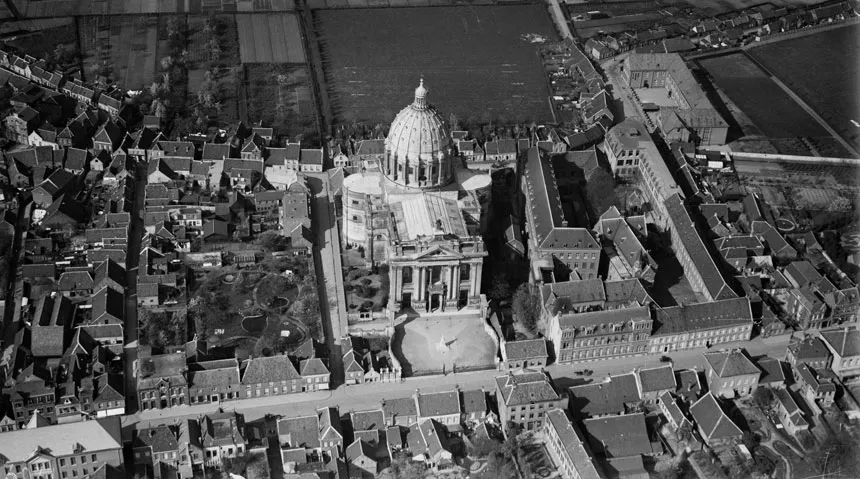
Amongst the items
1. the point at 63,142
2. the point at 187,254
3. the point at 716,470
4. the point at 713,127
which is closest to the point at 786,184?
the point at 713,127

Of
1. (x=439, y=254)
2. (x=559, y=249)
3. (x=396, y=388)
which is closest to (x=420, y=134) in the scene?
(x=439, y=254)

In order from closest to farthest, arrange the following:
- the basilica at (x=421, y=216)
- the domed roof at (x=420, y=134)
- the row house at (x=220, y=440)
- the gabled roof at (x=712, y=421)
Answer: the row house at (x=220, y=440) < the gabled roof at (x=712, y=421) < the basilica at (x=421, y=216) < the domed roof at (x=420, y=134)

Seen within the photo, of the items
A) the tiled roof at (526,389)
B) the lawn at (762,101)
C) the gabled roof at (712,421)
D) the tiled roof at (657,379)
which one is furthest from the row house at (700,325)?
the lawn at (762,101)

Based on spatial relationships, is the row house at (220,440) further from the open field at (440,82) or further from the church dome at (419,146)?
the open field at (440,82)

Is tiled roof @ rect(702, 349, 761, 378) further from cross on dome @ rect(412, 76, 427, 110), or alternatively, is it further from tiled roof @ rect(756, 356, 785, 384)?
cross on dome @ rect(412, 76, 427, 110)

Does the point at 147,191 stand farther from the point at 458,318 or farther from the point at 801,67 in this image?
the point at 801,67

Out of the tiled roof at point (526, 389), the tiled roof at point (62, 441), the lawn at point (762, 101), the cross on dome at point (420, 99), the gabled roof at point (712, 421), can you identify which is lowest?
the gabled roof at point (712, 421)

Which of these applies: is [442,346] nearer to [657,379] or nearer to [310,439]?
[310,439]
